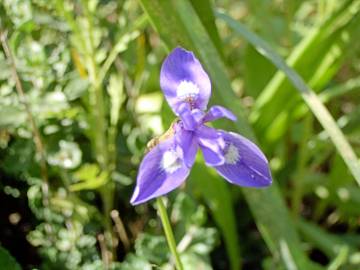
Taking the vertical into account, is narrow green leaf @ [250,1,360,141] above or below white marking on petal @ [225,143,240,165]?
above

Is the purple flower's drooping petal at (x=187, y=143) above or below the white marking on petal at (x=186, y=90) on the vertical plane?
below

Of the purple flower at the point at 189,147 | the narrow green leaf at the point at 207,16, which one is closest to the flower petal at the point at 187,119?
the purple flower at the point at 189,147

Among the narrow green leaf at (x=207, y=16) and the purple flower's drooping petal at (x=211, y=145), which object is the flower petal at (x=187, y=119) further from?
the narrow green leaf at (x=207, y=16)

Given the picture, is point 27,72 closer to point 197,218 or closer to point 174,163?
point 197,218

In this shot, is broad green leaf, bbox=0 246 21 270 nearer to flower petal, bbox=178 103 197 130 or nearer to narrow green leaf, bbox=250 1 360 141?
flower petal, bbox=178 103 197 130

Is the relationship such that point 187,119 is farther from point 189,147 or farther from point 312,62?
point 312,62

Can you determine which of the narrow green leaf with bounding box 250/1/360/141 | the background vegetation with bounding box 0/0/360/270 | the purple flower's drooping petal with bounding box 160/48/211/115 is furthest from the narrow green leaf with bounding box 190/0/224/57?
the purple flower's drooping petal with bounding box 160/48/211/115
